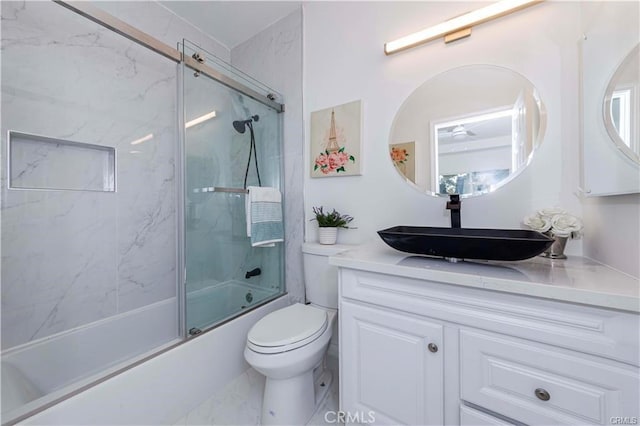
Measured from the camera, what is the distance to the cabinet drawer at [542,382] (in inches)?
23.9

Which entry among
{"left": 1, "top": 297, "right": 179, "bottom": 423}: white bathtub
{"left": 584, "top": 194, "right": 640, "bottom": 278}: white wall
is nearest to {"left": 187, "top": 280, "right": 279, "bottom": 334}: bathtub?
{"left": 1, "top": 297, "right": 179, "bottom": 423}: white bathtub

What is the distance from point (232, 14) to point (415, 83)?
154 cm

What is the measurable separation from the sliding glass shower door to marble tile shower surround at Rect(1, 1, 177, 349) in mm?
529

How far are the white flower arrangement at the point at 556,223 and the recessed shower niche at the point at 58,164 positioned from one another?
2.29m

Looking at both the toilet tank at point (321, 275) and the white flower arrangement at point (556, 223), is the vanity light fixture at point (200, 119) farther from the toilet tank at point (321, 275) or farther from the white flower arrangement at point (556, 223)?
the white flower arrangement at point (556, 223)

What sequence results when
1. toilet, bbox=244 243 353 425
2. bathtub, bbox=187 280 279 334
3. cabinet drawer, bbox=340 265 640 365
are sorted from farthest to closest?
bathtub, bbox=187 280 279 334 → toilet, bbox=244 243 353 425 → cabinet drawer, bbox=340 265 640 365

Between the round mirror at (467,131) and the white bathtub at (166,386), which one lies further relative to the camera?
the round mirror at (467,131)

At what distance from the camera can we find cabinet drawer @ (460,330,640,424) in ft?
1.99

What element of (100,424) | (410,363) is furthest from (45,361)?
(410,363)

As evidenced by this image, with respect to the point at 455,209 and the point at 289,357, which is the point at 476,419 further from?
the point at 455,209

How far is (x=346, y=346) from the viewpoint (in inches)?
40.3

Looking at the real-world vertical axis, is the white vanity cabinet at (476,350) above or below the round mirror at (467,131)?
below

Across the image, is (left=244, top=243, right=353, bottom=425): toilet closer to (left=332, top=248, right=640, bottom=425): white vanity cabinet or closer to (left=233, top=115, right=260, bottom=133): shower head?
(left=332, top=248, right=640, bottom=425): white vanity cabinet

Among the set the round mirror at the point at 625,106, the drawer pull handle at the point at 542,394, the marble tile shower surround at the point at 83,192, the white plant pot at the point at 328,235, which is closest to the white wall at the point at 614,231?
the round mirror at the point at 625,106
